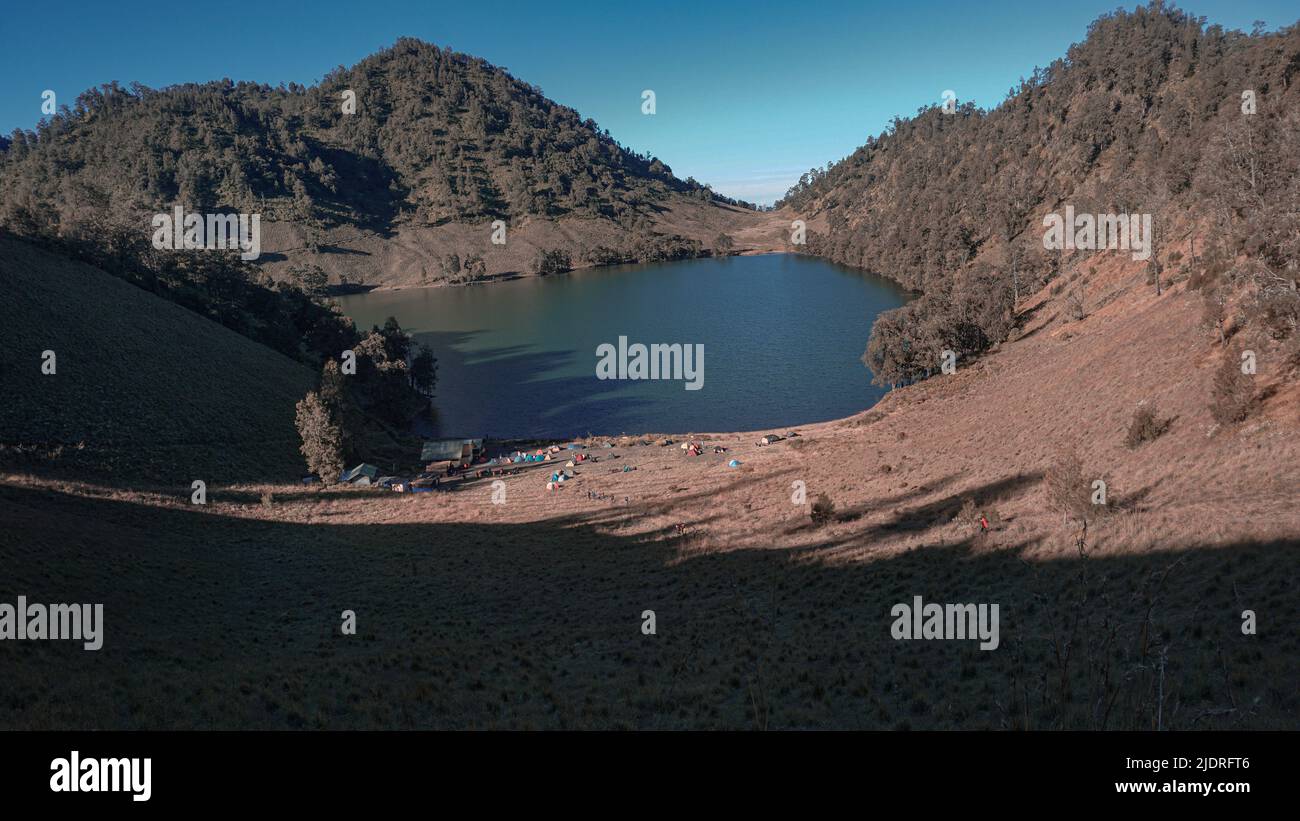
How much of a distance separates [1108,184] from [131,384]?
128 m

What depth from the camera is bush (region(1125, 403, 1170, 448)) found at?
86.5ft

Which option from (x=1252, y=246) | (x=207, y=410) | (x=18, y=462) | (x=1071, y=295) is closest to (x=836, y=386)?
(x=1071, y=295)

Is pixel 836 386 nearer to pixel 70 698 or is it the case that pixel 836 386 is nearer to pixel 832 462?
pixel 832 462

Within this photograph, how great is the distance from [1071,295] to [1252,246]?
132 ft

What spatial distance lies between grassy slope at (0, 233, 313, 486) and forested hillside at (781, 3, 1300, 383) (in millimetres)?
59596

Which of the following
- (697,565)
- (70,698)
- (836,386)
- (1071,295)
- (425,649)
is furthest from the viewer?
(836,386)

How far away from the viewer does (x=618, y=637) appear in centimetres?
1748

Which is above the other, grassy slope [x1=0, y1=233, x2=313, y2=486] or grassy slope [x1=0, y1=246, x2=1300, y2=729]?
grassy slope [x1=0, y1=233, x2=313, y2=486]

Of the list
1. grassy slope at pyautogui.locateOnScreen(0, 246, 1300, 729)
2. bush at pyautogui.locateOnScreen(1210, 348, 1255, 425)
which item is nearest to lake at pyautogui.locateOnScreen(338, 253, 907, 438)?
grassy slope at pyautogui.locateOnScreen(0, 246, 1300, 729)

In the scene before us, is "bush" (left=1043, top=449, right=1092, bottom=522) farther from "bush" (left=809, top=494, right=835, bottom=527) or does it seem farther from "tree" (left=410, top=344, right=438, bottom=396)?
"tree" (left=410, top=344, right=438, bottom=396)

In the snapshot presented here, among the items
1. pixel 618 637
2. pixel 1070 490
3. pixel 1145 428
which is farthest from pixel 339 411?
pixel 1145 428

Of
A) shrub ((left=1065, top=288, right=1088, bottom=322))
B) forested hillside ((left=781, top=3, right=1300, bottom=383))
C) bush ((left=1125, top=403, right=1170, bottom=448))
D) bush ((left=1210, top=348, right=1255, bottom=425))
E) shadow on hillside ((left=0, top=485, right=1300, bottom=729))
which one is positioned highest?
forested hillside ((left=781, top=3, right=1300, bottom=383))
